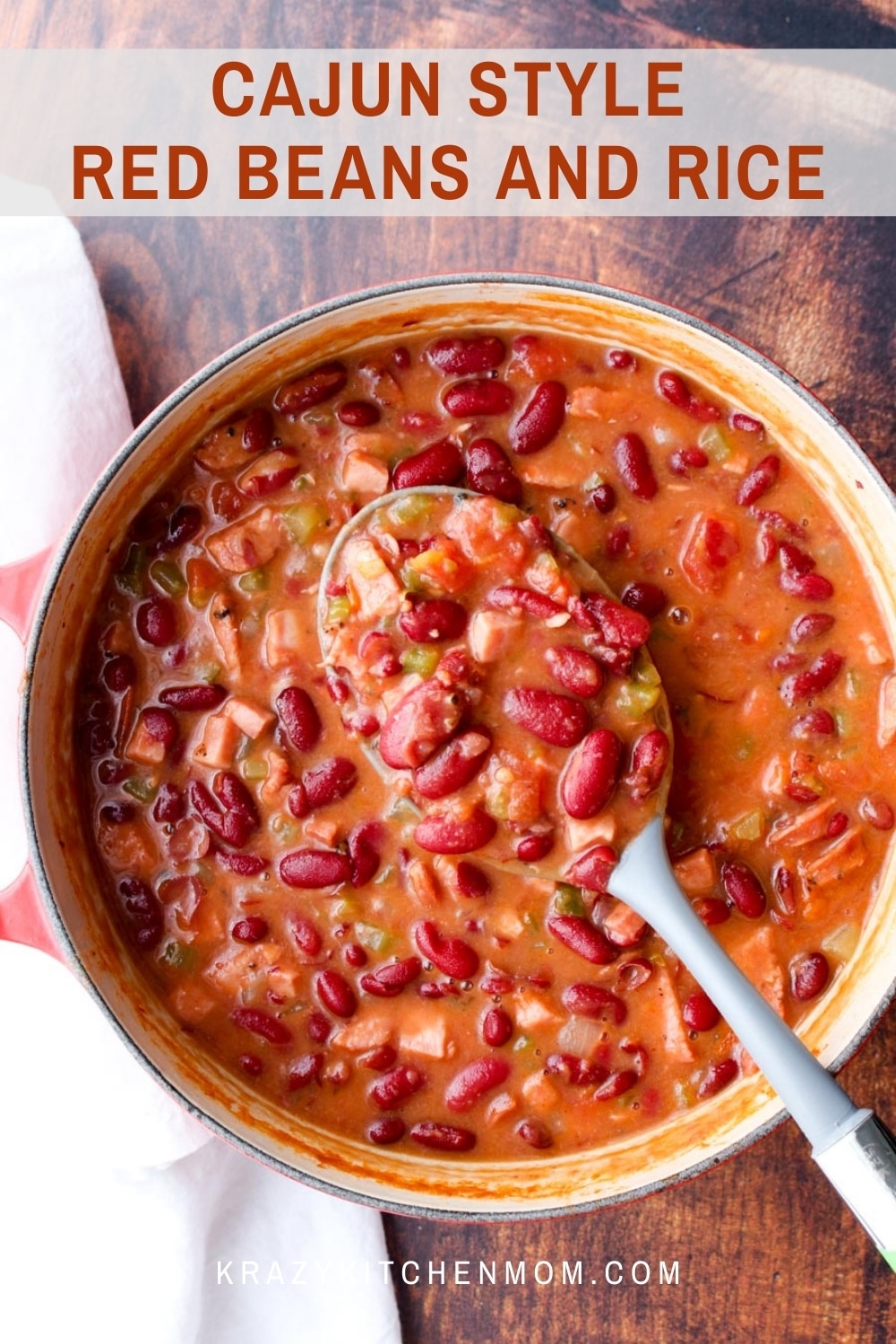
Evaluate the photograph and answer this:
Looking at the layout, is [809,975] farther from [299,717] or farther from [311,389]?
[311,389]

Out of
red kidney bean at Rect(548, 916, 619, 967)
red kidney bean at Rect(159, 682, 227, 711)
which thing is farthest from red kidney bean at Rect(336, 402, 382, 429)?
red kidney bean at Rect(548, 916, 619, 967)

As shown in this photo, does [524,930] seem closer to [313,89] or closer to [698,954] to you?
[698,954]

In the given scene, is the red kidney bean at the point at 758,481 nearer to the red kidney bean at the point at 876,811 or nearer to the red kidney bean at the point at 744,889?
the red kidney bean at the point at 876,811

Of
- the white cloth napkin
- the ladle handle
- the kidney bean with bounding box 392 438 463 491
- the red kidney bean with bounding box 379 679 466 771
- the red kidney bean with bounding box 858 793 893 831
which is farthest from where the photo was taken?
the white cloth napkin

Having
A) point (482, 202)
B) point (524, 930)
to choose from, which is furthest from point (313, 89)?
point (524, 930)

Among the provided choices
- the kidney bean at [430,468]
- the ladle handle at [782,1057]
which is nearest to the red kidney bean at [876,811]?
the ladle handle at [782,1057]

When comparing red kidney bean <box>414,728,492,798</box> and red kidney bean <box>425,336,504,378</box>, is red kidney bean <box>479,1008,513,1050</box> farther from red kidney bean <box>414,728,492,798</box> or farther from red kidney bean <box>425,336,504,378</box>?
red kidney bean <box>425,336,504,378</box>
